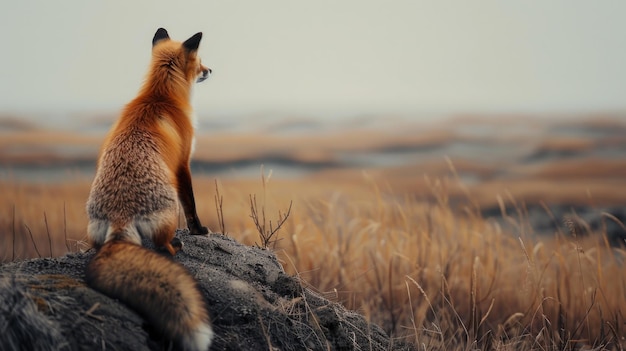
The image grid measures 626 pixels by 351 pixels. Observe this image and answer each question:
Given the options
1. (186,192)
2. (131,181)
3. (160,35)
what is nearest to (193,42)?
(160,35)

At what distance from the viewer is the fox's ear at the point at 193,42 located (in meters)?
4.43

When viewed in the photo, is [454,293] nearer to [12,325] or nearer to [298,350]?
[298,350]

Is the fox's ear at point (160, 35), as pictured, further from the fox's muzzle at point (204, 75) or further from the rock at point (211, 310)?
the rock at point (211, 310)

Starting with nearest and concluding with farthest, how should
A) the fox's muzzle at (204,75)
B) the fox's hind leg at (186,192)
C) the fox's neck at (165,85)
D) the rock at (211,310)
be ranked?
the rock at (211,310), the fox's hind leg at (186,192), the fox's neck at (165,85), the fox's muzzle at (204,75)

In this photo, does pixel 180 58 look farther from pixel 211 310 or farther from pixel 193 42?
pixel 211 310

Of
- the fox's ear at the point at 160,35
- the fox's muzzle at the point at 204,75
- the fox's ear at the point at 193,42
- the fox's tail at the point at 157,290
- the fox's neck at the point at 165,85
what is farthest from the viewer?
the fox's ear at the point at 160,35

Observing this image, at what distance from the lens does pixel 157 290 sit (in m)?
3.25

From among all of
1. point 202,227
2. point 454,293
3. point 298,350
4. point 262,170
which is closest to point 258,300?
point 298,350

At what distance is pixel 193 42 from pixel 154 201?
1.29 m

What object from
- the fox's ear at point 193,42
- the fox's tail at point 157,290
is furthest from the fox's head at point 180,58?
the fox's tail at point 157,290

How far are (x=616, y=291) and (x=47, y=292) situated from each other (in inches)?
243

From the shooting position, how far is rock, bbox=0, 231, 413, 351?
10.0 ft

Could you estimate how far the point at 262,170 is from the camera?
5441 millimetres

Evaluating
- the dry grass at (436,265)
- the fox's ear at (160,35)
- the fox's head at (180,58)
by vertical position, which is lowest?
the dry grass at (436,265)
